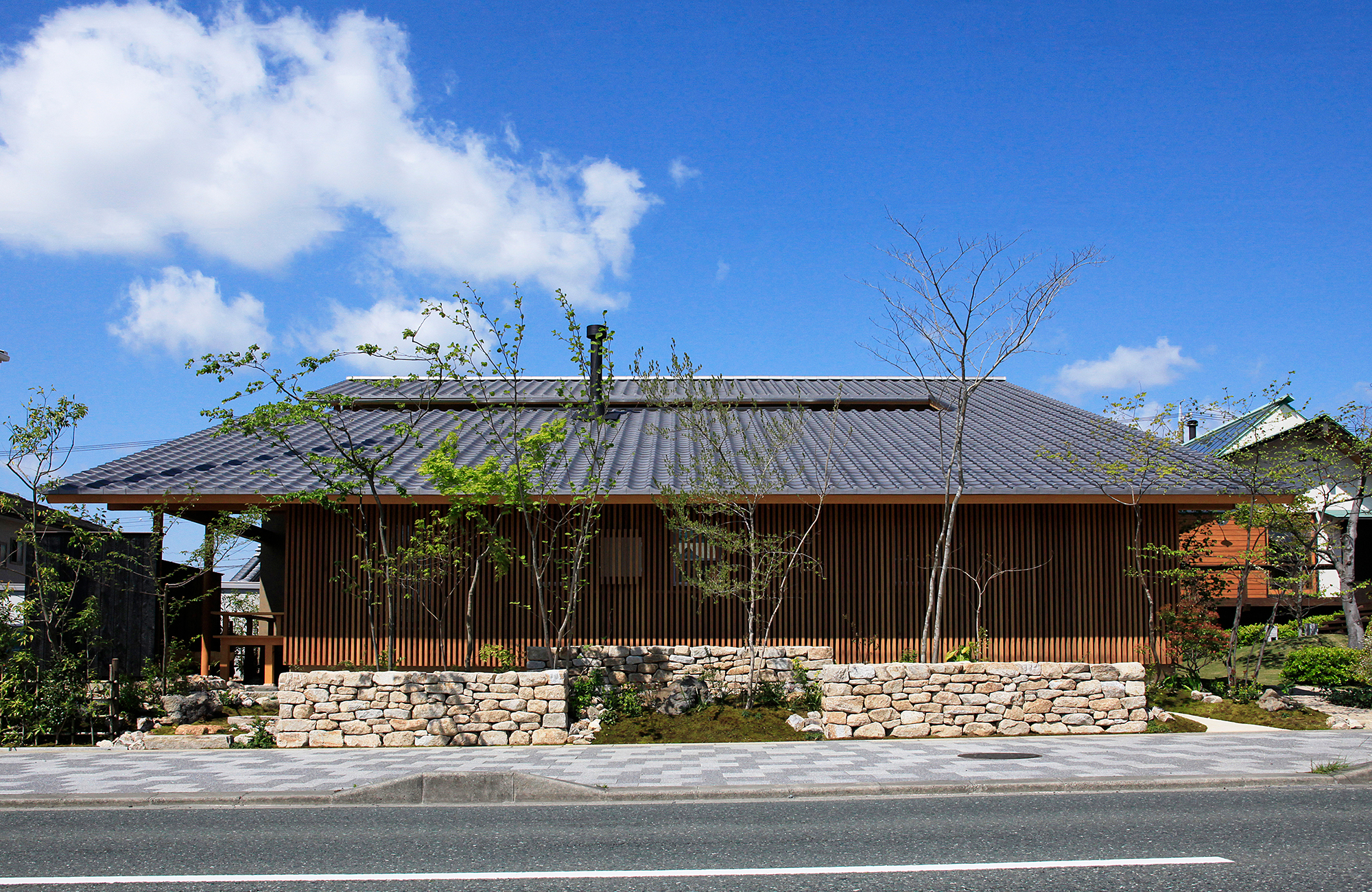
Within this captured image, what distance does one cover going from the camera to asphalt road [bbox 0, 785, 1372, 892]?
5816mm

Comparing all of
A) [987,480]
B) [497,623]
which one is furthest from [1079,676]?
[497,623]

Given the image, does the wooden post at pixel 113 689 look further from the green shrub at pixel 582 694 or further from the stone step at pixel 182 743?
the green shrub at pixel 582 694

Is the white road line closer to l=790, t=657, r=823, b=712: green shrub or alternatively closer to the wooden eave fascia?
l=790, t=657, r=823, b=712: green shrub

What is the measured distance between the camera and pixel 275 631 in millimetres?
17328

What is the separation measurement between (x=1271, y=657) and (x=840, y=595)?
988 centimetres

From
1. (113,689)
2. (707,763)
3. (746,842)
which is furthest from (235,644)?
(746,842)

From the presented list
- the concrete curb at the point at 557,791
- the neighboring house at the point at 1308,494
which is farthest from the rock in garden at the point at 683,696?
the neighboring house at the point at 1308,494

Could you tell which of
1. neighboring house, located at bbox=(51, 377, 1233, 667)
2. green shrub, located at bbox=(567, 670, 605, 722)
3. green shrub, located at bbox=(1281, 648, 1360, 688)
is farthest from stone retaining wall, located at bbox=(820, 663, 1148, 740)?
green shrub, located at bbox=(1281, 648, 1360, 688)

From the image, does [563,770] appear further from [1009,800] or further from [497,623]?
[497,623]

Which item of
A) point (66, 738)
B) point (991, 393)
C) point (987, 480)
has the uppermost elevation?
point (991, 393)

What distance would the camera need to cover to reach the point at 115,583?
520 inches

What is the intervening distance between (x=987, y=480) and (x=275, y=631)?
13.0 m

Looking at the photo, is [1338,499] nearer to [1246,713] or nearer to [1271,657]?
[1271,657]

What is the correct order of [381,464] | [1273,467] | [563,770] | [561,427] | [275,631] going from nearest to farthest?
[563,770] → [561,427] → [1273,467] → [381,464] → [275,631]
